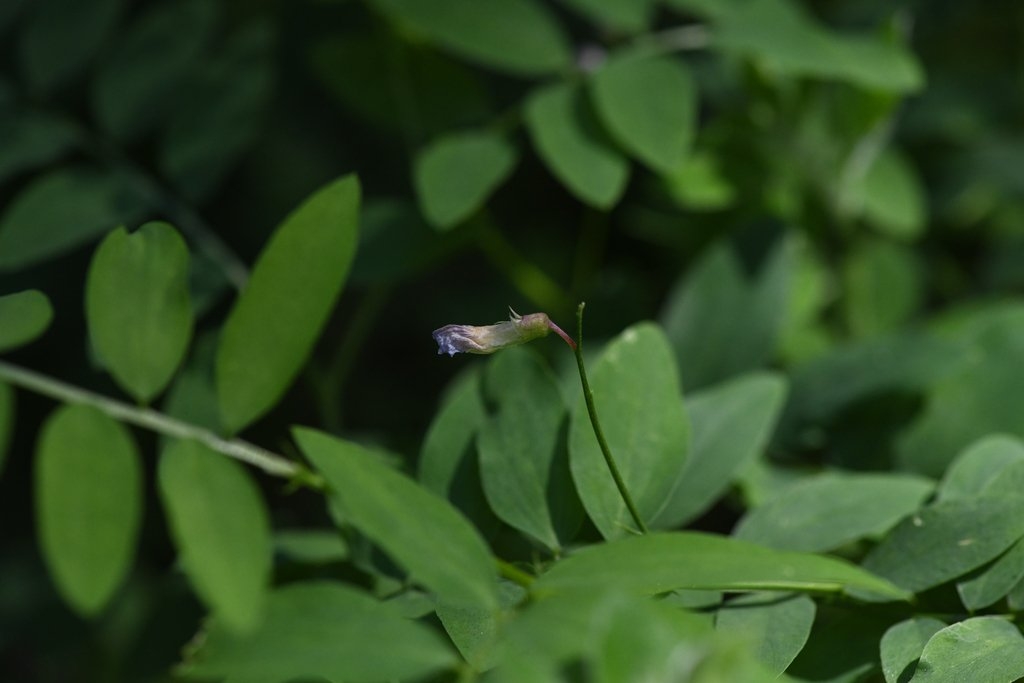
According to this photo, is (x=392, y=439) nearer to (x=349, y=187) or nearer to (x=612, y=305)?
(x=612, y=305)

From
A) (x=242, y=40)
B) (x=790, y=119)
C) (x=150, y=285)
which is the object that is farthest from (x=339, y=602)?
(x=790, y=119)

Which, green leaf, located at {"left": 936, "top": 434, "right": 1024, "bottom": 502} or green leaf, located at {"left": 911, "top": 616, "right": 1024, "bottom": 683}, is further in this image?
green leaf, located at {"left": 936, "top": 434, "right": 1024, "bottom": 502}

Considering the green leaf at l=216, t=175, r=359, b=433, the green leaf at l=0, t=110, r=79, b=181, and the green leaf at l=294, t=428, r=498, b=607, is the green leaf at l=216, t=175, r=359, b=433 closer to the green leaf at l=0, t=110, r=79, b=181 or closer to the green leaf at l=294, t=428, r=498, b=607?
the green leaf at l=294, t=428, r=498, b=607

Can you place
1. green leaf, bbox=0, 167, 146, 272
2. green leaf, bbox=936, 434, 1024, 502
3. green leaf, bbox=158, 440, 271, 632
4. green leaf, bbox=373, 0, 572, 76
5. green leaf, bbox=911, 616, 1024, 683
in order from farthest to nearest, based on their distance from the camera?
green leaf, bbox=373, 0, 572, 76, green leaf, bbox=0, 167, 146, 272, green leaf, bbox=936, 434, 1024, 502, green leaf, bbox=911, 616, 1024, 683, green leaf, bbox=158, 440, 271, 632

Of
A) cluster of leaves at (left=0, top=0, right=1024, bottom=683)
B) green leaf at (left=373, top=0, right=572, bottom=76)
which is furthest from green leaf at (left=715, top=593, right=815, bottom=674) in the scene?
green leaf at (left=373, top=0, right=572, bottom=76)

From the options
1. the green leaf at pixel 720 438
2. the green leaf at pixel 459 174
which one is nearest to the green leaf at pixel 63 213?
the green leaf at pixel 459 174

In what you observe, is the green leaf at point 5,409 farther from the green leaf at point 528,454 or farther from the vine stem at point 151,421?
the green leaf at point 528,454
